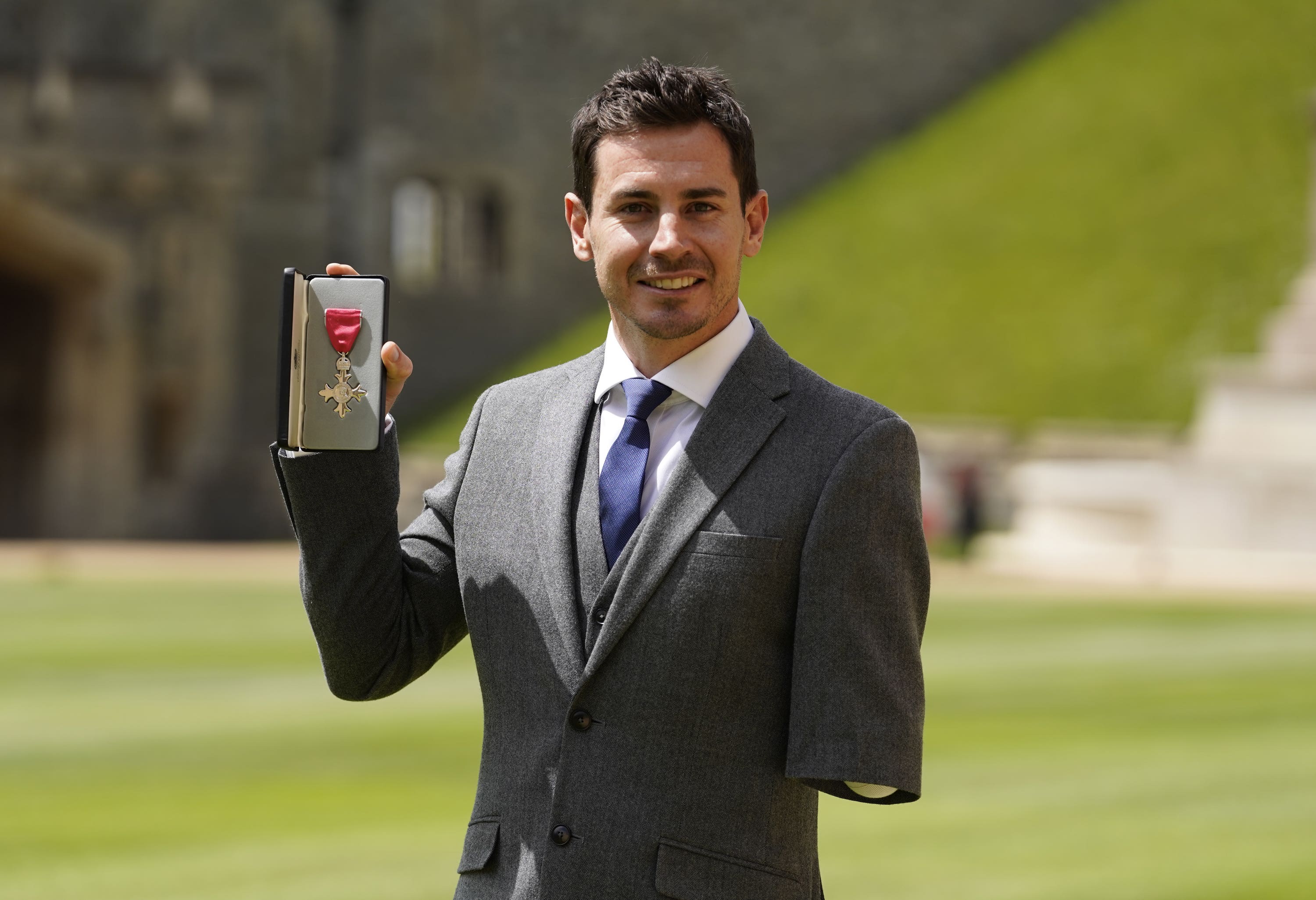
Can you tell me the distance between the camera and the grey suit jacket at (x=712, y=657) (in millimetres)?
2369

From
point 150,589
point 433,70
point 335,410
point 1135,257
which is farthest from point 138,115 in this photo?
point 335,410

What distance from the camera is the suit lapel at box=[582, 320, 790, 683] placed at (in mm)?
2398

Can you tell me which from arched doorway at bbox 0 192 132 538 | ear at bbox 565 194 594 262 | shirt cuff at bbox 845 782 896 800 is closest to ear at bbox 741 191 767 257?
ear at bbox 565 194 594 262

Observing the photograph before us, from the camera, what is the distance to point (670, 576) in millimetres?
2404

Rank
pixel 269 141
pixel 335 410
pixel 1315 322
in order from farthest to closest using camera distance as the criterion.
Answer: pixel 269 141 < pixel 1315 322 < pixel 335 410

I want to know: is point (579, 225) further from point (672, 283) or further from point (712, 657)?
point (712, 657)

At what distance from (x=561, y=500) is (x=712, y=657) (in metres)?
0.31

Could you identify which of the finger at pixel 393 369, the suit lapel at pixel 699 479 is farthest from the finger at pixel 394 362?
the suit lapel at pixel 699 479

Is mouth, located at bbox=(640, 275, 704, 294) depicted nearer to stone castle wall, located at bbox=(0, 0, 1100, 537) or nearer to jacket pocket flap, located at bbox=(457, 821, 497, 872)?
jacket pocket flap, located at bbox=(457, 821, 497, 872)

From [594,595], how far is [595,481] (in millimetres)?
170

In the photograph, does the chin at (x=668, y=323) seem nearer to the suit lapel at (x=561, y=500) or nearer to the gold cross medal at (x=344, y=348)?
the suit lapel at (x=561, y=500)

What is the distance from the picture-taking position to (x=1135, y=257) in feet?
102

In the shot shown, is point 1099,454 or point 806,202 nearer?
point 1099,454

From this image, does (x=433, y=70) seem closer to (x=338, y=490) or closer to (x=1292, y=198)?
(x=1292, y=198)
